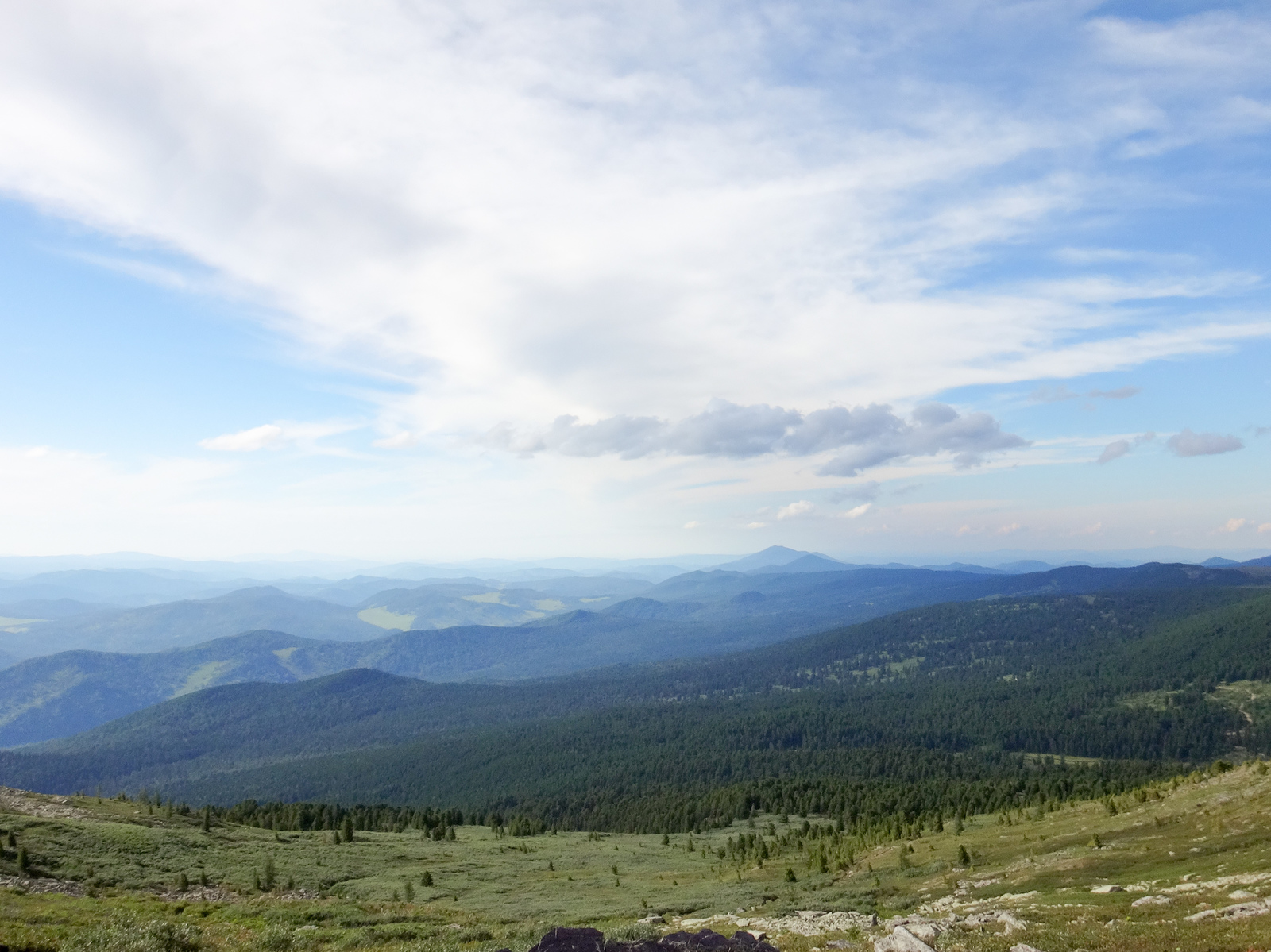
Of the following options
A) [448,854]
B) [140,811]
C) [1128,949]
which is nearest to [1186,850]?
[1128,949]

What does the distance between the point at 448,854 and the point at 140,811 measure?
4550cm

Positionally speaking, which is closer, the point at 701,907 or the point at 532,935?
the point at 532,935

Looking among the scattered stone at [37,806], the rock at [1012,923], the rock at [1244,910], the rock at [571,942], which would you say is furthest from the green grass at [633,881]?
the rock at [571,942]

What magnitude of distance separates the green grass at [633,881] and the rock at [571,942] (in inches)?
354

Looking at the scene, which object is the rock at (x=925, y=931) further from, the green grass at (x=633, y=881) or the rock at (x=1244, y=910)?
the rock at (x=1244, y=910)

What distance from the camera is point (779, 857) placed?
92.1 meters

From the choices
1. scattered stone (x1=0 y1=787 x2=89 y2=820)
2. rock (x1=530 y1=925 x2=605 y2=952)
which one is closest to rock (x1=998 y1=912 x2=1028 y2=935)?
rock (x1=530 y1=925 x2=605 y2=952)

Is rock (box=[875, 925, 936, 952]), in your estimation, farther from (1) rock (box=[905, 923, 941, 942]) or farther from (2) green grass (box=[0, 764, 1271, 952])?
(2) green grass (box=[0, 764, 1271, 952])

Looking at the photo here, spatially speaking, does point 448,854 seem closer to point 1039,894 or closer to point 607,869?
point 607,869

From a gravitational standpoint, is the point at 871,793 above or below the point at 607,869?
below

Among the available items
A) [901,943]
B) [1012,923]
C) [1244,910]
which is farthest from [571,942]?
[1244,910]

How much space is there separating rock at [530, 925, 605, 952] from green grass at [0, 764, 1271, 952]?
8.98m

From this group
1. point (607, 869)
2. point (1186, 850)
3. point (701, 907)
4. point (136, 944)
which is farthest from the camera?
point (607, 869)

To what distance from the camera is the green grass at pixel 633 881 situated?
103 ft
